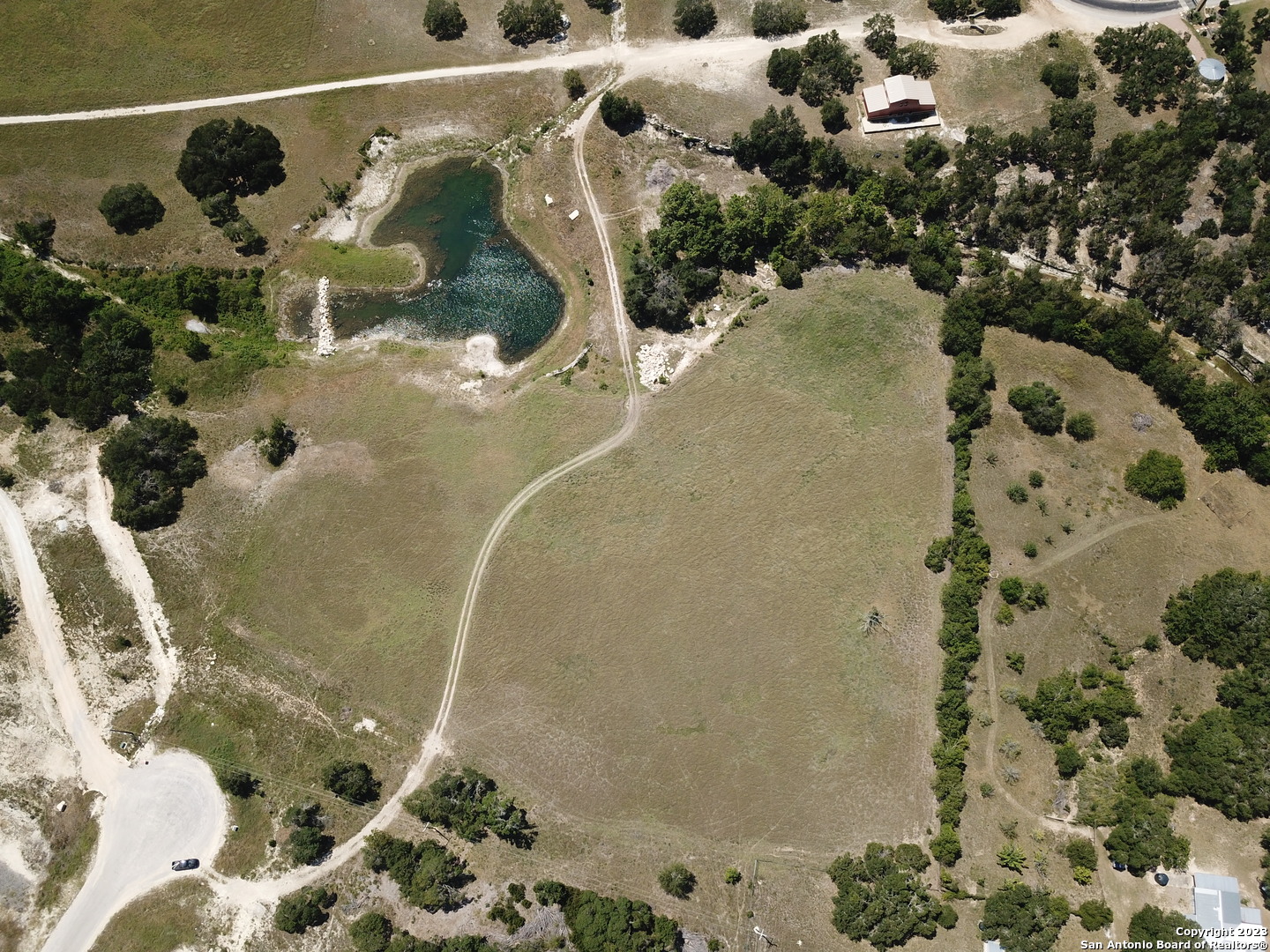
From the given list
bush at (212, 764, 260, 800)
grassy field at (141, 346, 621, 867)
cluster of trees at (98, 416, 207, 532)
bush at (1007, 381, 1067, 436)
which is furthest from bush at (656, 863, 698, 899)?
cluster of trees at (98, 416, 207, 532)

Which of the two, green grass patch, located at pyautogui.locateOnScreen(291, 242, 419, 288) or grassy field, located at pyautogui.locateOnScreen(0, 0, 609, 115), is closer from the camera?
green grass patch, located at pyautogui.locateOnScreen(291, 242, 419, 288)

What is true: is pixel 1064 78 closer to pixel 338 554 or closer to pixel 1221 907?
pixel 1221 907

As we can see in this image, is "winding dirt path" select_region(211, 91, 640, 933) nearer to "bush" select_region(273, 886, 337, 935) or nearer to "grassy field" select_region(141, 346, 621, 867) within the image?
"bush" select_region(273, 886, 337, 935)

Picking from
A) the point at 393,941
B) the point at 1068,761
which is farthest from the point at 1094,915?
the point at 393,941

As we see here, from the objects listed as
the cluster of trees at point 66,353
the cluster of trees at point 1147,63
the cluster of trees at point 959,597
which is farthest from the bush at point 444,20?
the cluster of trees at point 1147,63

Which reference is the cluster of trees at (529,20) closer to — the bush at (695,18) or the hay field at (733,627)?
the bush at (695,18)

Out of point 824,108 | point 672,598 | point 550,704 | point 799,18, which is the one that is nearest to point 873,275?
point 824,108
